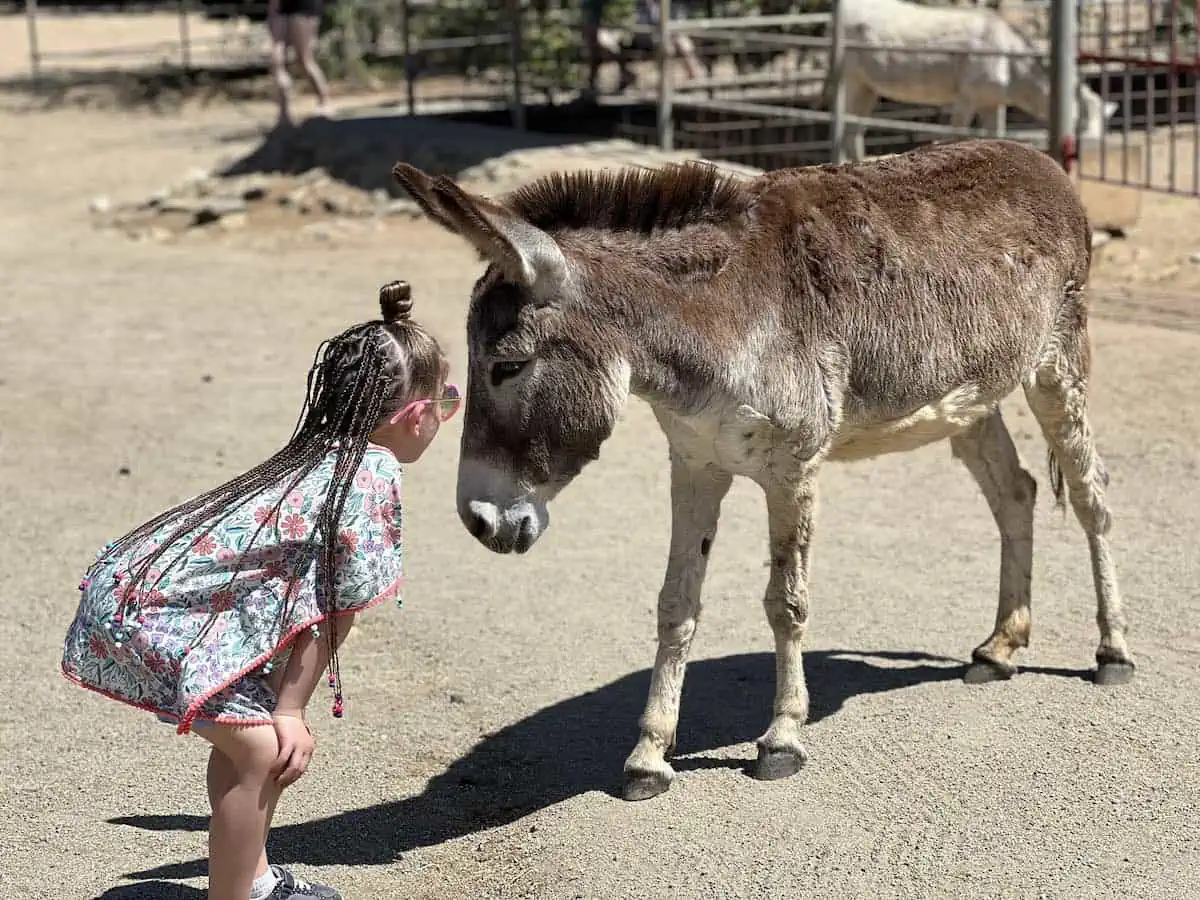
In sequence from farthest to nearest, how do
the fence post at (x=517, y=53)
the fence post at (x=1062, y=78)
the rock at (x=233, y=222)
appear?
the fence post at (x=517, y=53), the rock at (x=233, y=222), the fence post at (x=1062, y=78)

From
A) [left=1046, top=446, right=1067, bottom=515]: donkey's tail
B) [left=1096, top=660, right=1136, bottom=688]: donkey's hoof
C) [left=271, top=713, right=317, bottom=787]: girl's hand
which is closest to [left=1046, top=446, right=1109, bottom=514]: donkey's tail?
[left=1046, top=446, right=1067, bottom=515]: donkey's tail

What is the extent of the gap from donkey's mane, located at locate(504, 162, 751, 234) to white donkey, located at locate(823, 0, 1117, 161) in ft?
27.6

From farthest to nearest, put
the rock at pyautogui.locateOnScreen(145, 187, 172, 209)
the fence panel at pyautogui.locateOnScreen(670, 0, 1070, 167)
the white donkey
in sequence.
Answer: the rock at pyautogui.locateOnScreen(145, 187, 172, 209) < the white donkey < the fence panel at pyautogui.locateOnScreen(670, 0, 1070, 167)

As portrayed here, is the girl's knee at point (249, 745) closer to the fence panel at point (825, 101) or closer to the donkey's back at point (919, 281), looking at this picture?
the donkey's back at point (919, 281)

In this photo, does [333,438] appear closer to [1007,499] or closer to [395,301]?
[395,301]

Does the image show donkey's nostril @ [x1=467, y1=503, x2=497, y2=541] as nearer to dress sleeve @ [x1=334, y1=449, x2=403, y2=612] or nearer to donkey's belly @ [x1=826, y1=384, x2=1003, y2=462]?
dress sleeve @ [x1=334, y1=449, x2=403, y2=612]

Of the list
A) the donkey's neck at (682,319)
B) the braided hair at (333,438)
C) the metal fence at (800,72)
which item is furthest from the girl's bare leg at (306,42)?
the braided hair at (333,438)

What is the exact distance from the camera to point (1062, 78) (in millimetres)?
10414

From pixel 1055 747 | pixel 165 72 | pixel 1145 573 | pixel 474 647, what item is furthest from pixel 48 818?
pixel 165 72

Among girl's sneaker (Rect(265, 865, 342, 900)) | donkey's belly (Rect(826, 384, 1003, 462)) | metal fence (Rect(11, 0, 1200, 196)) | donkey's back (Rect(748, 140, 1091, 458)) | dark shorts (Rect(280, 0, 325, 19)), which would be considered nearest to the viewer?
girl's sneaker (Rect(265, 865, 342, 900))

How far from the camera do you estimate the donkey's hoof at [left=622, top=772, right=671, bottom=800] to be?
4465 mm

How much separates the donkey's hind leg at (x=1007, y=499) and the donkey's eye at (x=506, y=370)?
74.2 inches

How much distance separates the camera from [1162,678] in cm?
518

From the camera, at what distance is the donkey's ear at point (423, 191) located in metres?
3.78
